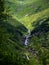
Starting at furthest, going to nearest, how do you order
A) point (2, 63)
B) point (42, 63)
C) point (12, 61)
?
1. point (42, 63)
2. point (12, 61)
3. point (2, 63)

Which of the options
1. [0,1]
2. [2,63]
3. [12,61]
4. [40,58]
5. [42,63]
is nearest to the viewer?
[0,1]

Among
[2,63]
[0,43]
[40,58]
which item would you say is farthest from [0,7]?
[40,58]

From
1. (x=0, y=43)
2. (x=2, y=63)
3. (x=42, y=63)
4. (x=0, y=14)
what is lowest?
(x=2, y=63)

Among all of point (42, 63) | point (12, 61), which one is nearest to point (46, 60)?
point (42, 63)

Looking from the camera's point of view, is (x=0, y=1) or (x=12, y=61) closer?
(x=0, y=1)

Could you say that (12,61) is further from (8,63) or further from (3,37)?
(3,37)

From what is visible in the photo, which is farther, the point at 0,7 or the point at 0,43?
the point at 0,43

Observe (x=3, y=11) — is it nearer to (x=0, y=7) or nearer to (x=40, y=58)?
(x=0, y=7)

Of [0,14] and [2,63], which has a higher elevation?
[0,14]

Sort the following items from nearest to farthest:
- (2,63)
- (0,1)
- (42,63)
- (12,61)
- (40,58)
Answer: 1. (0,1)
2. (2,63)
3. (12,61)
4. (42,63)
5. (40,58)
